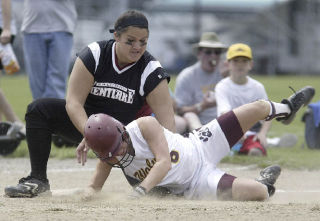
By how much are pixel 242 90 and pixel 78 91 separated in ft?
10.6

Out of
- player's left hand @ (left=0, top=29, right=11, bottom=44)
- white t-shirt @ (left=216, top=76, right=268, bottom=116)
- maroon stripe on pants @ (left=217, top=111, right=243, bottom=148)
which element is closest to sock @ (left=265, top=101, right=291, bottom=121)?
maroon stripe on pants @ (left=217, top=111, right=243, bottom=148)

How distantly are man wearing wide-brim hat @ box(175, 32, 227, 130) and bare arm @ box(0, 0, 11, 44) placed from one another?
7.93 ft

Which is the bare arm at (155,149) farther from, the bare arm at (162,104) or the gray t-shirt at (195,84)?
the gray t-shirt at (195,84)

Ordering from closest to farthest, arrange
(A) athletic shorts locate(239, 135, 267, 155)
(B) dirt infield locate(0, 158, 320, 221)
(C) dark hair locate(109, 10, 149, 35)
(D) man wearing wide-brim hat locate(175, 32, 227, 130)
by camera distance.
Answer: (B) dirt infield locate(0, 158, 320, 221)
(C) dark hair locate(109, 10, 149, 35)
(A) athletic shorts locate(239, 135, 267, 155)
(D) man wearing wide-brim hat locate(175, 32, 227, 130)

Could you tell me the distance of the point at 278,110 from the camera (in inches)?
232

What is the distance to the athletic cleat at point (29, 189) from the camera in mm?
5305

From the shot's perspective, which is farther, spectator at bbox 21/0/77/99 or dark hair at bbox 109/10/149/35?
spectator at bbox 21/0/77/99

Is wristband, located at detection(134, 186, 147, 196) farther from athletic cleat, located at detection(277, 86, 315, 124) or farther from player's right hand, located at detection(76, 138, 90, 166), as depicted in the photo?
athletic cleat, located at detection(277, 86, 315, 124)

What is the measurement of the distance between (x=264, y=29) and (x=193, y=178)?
2962 centimetres

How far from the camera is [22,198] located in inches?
208

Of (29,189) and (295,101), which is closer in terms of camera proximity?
(29,189)

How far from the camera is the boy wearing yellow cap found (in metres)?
8.13

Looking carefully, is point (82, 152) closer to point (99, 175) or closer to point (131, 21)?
point (99, 175)

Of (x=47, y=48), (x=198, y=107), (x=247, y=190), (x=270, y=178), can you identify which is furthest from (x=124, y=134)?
(x=198, y=107)
